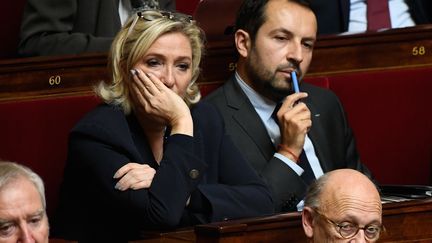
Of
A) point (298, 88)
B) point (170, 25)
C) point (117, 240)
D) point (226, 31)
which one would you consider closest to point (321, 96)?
point (298, 88)

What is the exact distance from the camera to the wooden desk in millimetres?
1598

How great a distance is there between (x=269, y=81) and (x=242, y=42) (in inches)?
3.9

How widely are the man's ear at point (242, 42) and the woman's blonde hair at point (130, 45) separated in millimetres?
284

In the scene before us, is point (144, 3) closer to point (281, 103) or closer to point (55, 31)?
point (55, 31)

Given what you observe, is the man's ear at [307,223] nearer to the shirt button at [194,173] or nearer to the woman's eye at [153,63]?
the shirt button at [194,173]

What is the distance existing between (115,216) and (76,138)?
0.44ft

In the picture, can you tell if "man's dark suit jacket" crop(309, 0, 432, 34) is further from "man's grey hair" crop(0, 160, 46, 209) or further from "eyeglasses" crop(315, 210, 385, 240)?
"man's grey hair" crop(0, 160, 46, 209)

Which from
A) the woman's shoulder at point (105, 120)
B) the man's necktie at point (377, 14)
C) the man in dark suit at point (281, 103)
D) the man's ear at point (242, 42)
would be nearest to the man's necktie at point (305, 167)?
the man in dark suit at point (281, 103)

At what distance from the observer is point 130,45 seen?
188 cm

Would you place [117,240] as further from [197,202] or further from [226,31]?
[226,31]

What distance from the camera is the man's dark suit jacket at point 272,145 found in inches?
78.7

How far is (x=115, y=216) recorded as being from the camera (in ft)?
5.90

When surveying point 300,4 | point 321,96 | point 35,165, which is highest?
point 300,4

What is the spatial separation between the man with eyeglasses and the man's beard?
52cm
